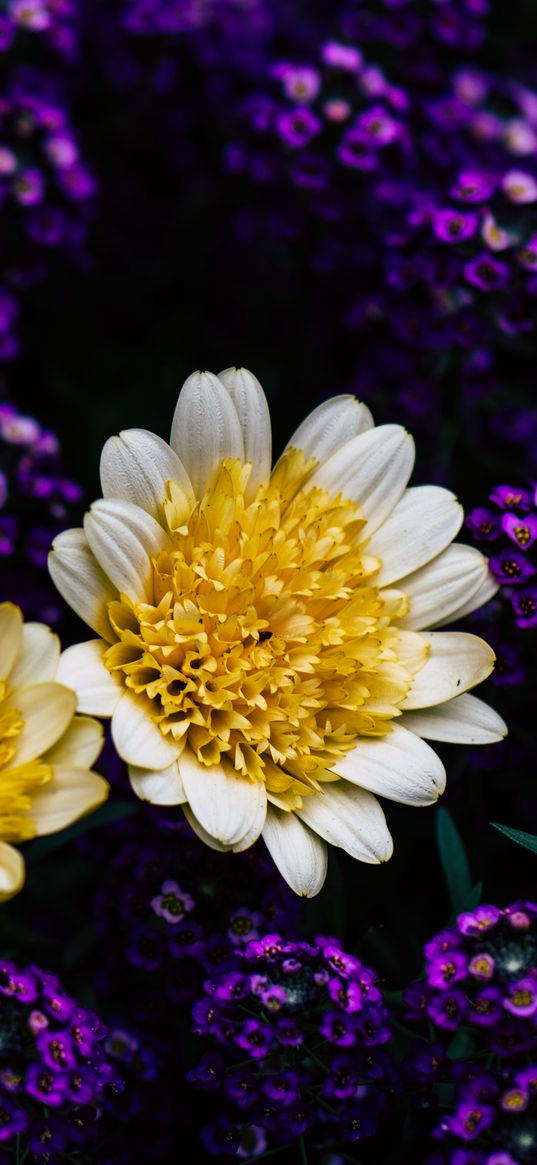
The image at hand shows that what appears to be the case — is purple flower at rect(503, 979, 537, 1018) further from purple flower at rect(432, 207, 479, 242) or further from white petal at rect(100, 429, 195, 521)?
purple flower at rect(432, 207, 479, 242)

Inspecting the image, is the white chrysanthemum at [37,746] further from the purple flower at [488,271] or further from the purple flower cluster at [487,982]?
the purple flower at [488,271]

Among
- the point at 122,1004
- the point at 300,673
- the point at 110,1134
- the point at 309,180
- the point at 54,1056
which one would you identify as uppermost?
the point at 309,180

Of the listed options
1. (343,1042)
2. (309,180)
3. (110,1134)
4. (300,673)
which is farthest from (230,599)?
(309,180)

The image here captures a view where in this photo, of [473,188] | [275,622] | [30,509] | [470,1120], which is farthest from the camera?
[473,188]

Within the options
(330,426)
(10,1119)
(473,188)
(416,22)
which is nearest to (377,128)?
(473,188)

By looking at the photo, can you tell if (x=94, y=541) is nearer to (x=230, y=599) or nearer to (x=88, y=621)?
(x=88, y=621)

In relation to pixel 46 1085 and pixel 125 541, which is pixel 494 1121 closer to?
pixel 46 1085

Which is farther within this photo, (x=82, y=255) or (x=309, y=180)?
(x=82, y=255)
